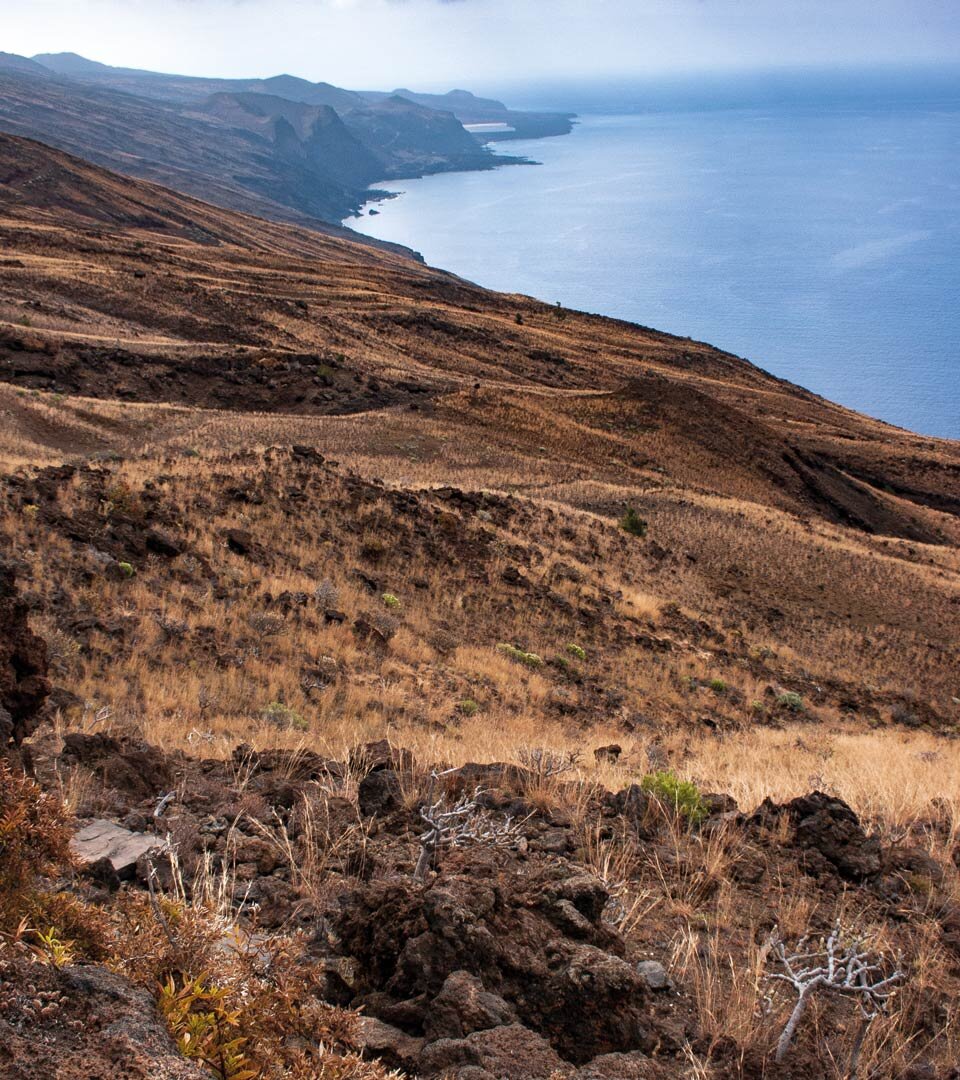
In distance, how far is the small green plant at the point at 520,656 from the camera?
483 inches

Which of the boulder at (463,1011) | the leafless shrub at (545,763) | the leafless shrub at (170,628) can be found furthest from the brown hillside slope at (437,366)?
the boulder at (463,1011)

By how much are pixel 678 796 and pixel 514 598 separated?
10.1 m

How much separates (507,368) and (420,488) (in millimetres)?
29764

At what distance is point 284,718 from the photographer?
778 cm

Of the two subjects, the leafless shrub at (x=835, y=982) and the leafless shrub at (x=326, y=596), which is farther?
the leafless shrub at (x=326, y=596)

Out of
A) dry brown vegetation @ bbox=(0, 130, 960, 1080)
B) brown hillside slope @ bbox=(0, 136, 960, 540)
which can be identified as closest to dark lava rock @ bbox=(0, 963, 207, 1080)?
dry brown vegetation @ bbox=(0, 130, 960, 1080)

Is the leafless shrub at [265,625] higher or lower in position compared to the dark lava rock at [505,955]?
lower

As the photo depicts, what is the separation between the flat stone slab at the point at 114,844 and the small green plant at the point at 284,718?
12.0 feet

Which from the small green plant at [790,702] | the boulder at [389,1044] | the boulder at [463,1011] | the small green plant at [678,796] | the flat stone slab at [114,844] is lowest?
the small green plant at [790,702]

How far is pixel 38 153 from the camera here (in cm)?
7906

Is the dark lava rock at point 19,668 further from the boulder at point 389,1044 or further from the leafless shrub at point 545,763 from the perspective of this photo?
the leafless shrub at point 545,763

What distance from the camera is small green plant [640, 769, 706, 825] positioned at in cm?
479

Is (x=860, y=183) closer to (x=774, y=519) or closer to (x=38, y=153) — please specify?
(x=38, y=153)

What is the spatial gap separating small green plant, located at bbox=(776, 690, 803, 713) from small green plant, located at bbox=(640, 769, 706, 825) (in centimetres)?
1046
